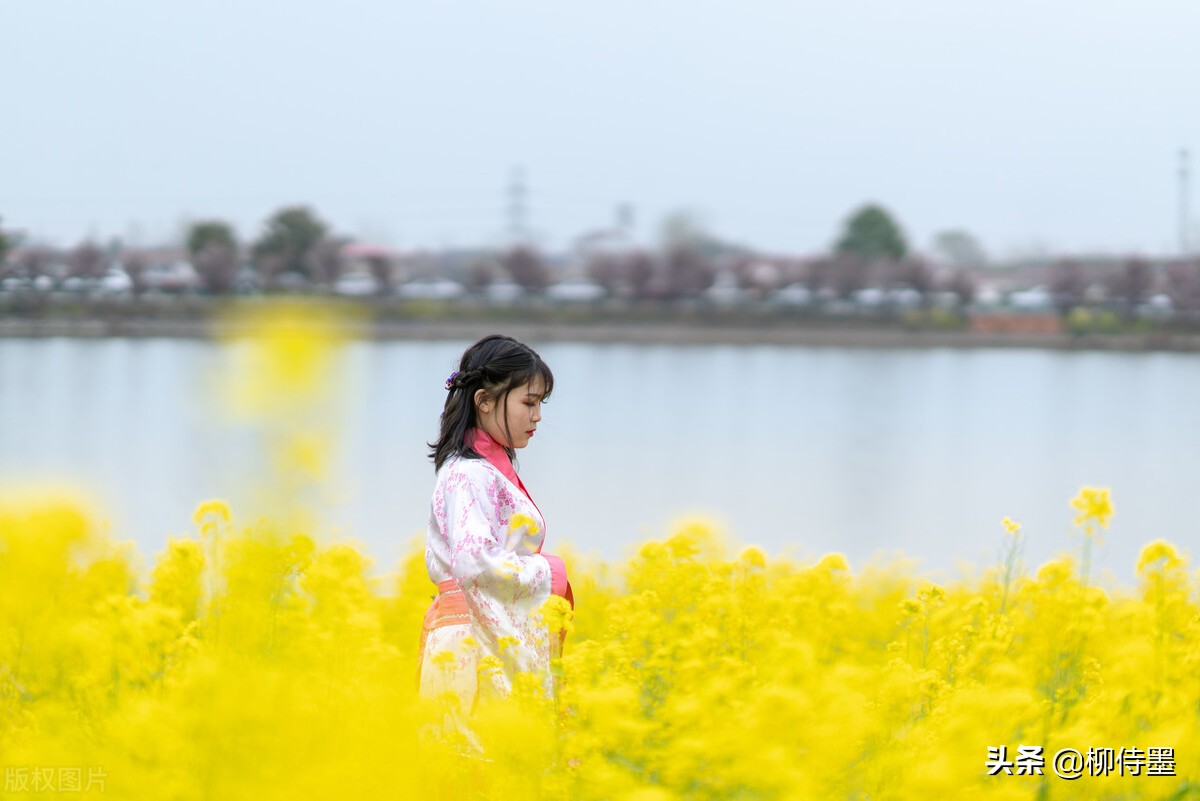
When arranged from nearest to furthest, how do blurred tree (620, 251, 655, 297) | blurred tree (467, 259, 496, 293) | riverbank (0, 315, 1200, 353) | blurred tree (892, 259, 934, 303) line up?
riverbank (0, 315, 1200, 353) < blurred tree (467, 259, 496, 293) < blurred tree (620, 251, 655, 297) < blurred tree (892, 259, 934, 303)

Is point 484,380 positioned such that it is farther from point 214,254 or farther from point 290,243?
point 290,243

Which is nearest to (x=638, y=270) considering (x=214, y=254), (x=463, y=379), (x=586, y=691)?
(x=214, y=254)

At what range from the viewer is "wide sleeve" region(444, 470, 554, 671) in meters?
2.21

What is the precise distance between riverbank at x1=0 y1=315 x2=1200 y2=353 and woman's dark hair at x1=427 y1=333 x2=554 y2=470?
35.3m

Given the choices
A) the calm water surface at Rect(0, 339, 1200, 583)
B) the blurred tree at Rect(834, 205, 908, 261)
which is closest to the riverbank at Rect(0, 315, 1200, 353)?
the calm water surface at Rect(0, 339, 1200, 583)

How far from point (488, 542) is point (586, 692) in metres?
0.41

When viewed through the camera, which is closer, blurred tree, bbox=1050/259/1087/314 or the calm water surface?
the calm water surface

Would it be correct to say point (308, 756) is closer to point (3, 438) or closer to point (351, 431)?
point (351, 431)

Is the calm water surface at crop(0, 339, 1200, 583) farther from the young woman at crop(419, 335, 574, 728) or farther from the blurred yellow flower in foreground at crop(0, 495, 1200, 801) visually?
the young woman at crop(419, 335, 574, 728)

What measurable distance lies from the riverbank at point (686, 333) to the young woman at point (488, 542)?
35374 millimetres

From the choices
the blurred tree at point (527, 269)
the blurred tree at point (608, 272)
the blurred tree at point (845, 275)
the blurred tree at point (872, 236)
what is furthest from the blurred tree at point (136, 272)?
the blurred tree at point (872, 236)

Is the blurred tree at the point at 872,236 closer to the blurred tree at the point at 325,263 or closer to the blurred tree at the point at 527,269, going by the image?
the blurred tree at the point at 527,269

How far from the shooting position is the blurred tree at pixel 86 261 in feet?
134

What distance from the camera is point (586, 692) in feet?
6.22
